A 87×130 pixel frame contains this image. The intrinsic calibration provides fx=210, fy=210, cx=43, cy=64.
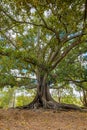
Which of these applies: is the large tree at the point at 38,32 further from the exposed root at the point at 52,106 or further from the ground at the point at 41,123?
the ground at the point at 41,123

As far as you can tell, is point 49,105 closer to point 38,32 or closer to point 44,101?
point 44,101

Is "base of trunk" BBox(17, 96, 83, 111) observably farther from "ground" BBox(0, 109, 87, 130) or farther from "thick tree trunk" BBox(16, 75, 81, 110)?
"ground" BBox(0, 109, 87, 130)

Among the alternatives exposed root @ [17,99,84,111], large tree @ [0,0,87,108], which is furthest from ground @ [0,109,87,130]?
exposed root @ [17,99,84,111]

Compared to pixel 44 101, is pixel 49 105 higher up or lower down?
lower down

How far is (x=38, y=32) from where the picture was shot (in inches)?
417

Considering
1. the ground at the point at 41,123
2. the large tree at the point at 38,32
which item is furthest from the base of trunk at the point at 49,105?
the ground at the point at 41,123

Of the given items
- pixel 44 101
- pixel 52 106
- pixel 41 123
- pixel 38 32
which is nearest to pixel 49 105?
pixel 52 106

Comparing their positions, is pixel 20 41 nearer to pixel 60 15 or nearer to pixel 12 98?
pixel 60 15

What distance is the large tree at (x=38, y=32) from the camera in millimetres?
6324

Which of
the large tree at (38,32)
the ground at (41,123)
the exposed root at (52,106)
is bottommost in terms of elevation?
the ground at (41,123)

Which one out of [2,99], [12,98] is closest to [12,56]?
[12,98]

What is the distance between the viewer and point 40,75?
1027 centimetres

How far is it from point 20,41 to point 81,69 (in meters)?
3.11

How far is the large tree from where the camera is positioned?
249 inches
